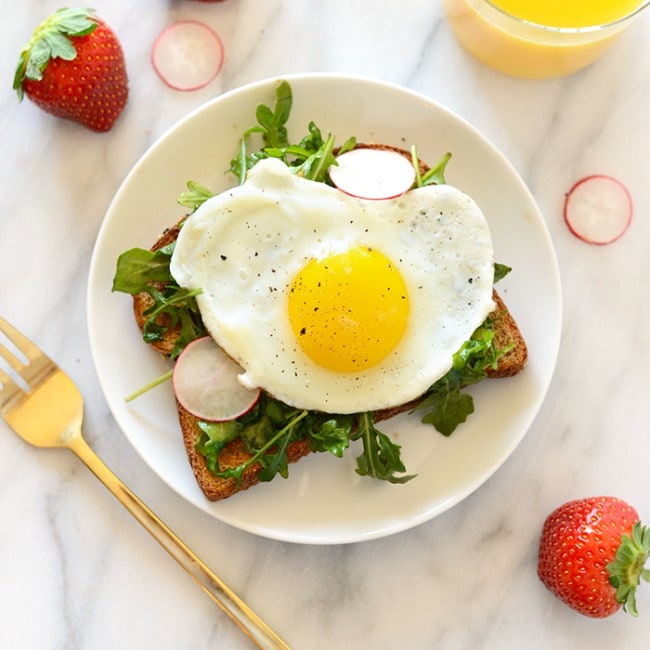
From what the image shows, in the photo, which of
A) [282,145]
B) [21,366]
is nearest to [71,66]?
[282,145]

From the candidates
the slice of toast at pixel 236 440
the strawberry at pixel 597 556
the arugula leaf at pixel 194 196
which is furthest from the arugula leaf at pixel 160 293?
the strawberry at pixel 597 556

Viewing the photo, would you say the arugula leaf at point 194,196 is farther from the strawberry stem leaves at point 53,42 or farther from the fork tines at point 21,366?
the fork tines at point 21,366

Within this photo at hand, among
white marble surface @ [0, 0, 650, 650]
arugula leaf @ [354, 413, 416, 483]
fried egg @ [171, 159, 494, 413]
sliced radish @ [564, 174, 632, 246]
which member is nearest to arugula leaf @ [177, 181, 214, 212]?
fried egg @ [171, 159, 494, 413]

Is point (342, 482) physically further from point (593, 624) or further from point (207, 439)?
point (593, 624)

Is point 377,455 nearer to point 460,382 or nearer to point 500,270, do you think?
point 460,382

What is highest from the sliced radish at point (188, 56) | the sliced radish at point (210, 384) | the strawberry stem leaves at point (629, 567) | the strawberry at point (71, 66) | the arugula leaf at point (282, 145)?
the strawberry at point (71, 66)
